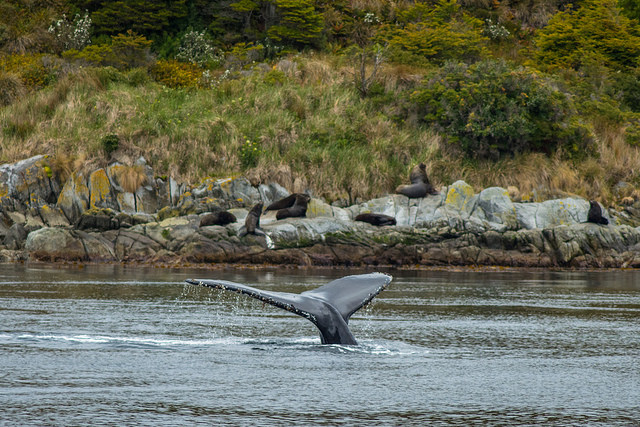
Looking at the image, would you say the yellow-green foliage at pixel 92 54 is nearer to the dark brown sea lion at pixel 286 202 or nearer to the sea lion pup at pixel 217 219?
the dark brown sea lion at pixel 286 202

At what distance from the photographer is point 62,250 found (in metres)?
29.5

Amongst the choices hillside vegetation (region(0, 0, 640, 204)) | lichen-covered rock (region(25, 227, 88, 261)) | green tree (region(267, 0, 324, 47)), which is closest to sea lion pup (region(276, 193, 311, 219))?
hillside vegetation (region(0, 0, 640, 204))

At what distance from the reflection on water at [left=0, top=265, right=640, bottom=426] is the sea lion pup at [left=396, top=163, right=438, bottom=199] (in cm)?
1742

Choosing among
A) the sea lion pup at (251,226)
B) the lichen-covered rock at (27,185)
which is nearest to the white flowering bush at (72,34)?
the lichen-covered rock at (27,185)

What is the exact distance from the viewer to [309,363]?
865 cm

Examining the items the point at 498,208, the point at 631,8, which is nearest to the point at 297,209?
the point at 498,208

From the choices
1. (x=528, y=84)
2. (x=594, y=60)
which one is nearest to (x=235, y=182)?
(x=528, y=84)

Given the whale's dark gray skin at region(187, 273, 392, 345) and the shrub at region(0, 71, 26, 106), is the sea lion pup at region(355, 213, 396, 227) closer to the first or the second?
the shrub at region(0, 71, 26, 106)

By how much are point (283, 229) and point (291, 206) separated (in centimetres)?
306

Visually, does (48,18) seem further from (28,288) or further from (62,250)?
(28,288)

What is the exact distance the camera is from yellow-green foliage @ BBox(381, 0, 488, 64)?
47.8m

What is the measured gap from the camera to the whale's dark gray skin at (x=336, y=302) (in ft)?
29.2

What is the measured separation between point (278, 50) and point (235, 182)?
1812 cm

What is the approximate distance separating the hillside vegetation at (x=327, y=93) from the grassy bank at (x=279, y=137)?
0.29 ft
